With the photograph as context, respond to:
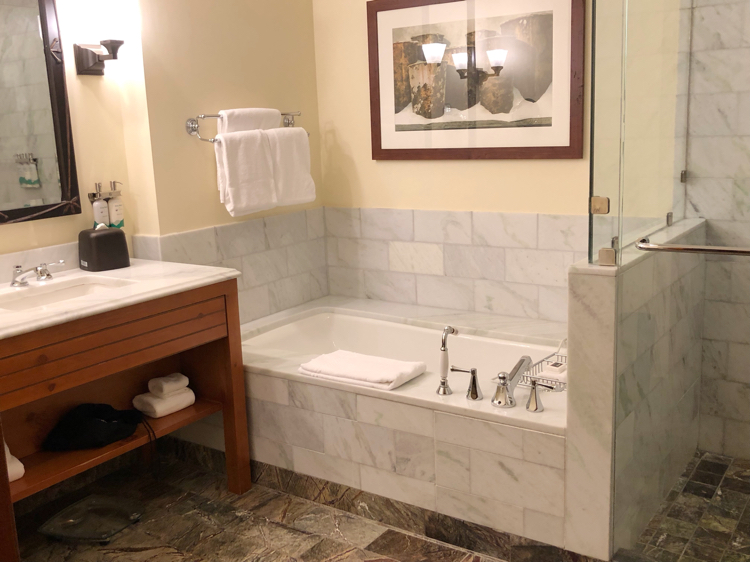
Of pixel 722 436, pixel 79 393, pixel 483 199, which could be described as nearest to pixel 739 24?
pixel 483 199

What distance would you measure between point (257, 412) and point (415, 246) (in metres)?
1.18

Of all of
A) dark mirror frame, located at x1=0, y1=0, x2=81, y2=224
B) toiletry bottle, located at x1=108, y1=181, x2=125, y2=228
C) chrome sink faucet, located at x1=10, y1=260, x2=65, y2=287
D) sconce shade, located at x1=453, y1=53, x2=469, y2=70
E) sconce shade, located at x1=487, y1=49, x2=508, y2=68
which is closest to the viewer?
chrome sink faucet, located at x1=10, y1=260, x2=65, y2=287

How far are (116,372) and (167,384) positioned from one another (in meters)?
0.36

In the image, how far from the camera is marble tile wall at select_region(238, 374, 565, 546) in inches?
89.0

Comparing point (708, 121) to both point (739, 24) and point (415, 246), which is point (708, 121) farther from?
point (415, 246)

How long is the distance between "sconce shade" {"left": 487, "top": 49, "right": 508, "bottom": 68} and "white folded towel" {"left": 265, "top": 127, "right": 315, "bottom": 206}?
90 centimetres

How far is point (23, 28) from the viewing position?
261cm

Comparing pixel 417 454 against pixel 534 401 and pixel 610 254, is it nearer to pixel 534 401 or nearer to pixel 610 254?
pixel 534 401

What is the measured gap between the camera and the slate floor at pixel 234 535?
2.46 meters

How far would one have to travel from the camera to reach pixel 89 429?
245 cm

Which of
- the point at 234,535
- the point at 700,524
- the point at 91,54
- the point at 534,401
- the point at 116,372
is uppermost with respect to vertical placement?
the point at 91,54

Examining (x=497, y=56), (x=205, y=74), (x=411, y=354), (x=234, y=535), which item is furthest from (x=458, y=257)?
(x=234, y=535)

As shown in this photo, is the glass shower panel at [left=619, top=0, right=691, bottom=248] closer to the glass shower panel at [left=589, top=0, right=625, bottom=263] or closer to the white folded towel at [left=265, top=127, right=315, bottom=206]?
the glass shower panel at [left=589, top=0, right=625, bottom=263]

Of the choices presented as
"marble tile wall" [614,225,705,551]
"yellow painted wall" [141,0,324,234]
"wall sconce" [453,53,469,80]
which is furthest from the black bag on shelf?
"wall sconce" [453,53,469,80]
